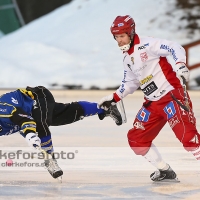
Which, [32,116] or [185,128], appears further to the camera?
[32,116]

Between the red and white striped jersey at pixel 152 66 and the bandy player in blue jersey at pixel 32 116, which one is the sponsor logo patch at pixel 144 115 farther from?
the bandy player in blue jersey at pixel 32 116

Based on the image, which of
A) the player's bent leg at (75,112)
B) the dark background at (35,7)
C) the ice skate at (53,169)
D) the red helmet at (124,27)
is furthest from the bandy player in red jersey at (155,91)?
the dark background at (35,7)

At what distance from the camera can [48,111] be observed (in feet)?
17.4

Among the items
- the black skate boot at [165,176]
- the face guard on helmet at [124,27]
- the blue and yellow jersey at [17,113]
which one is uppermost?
the face guard on helmet at [124,27]

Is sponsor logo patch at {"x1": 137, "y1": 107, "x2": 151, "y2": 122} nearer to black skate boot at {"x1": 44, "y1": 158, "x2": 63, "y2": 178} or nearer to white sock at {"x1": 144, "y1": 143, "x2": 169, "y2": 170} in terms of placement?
white sock at {"x1": 144, "y1": 143, "x2": 169, "y2": 170}

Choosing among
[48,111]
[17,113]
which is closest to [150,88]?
[48,111]

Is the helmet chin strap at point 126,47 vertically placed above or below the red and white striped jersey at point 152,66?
above

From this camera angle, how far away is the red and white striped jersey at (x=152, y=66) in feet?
16.1

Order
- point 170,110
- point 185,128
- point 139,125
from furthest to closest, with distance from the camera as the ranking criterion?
1. point 139,125
2. point 170,110
3. point 185,128

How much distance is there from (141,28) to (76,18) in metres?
1.80

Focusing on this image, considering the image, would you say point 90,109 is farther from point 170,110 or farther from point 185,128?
point 185,128

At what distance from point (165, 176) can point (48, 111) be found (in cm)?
106

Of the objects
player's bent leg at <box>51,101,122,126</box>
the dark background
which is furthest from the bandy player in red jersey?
the dark background

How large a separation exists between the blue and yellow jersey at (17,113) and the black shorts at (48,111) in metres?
0.07
